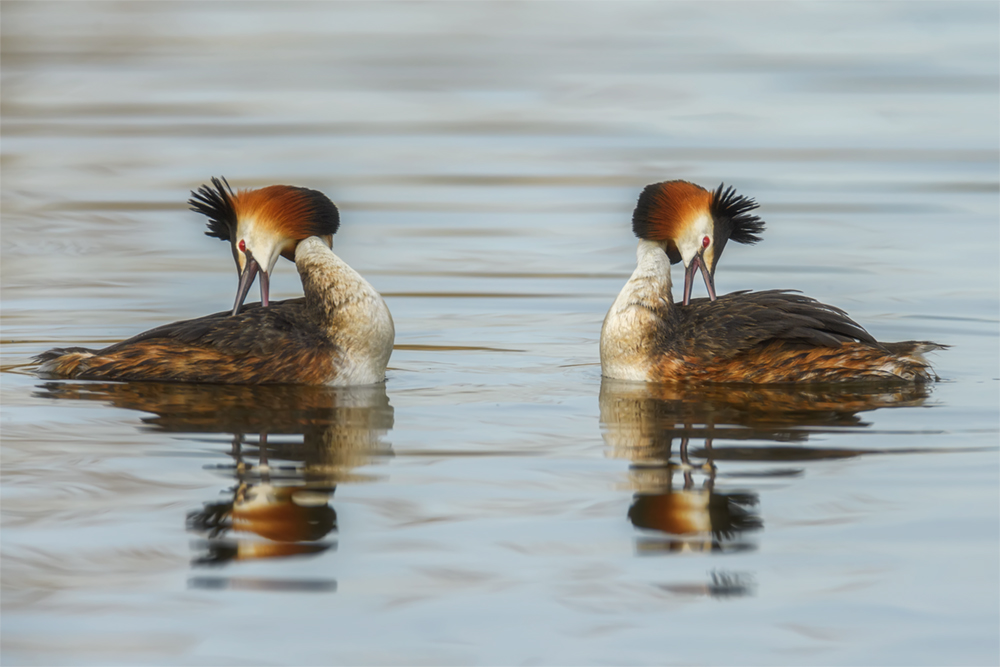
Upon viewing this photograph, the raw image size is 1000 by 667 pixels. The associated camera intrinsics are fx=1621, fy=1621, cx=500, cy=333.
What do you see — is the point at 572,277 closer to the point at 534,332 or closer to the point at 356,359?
the point at 534,332

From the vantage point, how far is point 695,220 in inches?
376

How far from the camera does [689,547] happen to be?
19.8 feet

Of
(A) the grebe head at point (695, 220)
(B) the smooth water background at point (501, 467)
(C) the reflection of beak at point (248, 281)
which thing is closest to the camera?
(B) the smooth water background at point (501, 467)

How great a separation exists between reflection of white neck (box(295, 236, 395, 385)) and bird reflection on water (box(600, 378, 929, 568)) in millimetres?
1323

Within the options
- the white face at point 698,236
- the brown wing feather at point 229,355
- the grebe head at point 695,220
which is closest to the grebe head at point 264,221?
the brown wing feather at point 229,355

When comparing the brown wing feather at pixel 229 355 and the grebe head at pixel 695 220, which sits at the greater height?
the grebe head at pixel 695 220

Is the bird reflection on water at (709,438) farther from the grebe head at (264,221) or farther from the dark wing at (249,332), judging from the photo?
the grebe head at (264,221)

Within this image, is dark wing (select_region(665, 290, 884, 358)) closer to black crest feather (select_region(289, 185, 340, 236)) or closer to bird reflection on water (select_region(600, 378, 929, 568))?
bird reflection on water (select_region(600, 378, 929, 568))

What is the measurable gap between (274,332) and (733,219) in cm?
278

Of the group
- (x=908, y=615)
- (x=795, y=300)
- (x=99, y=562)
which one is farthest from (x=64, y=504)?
(x=795, y=300)

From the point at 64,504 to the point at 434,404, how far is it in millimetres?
2489

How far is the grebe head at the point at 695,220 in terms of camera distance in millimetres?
9531

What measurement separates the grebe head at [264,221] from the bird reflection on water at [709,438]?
Answer: 1.95 metres

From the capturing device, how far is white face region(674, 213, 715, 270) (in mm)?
9547
